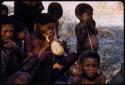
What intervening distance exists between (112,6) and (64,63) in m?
5.47

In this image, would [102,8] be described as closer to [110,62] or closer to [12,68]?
[110,62]

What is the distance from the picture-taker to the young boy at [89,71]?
2844 mm

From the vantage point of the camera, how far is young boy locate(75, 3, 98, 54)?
13.0ft

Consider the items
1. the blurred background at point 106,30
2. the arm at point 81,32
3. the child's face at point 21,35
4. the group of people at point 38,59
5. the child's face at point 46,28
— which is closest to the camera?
the group of people at point 38,59

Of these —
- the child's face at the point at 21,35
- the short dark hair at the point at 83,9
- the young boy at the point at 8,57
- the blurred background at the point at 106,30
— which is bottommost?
the blurred background at the point at 106,30

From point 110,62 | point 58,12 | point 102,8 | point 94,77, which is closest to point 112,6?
point 102,8

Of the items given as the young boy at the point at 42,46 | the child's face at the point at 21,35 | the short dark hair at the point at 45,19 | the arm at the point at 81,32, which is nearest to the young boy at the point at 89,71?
the young boy at the point at 42,46

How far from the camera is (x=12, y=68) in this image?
8.79ft

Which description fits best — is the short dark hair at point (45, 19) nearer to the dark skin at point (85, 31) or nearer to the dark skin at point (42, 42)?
the dark skin at point (42, 42)

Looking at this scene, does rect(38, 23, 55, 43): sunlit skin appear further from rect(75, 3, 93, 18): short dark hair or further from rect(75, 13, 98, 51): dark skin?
rect(75, 3, 93, 18): short dark hair

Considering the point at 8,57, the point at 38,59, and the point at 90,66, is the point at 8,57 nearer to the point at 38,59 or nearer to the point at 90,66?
the point at 38,59

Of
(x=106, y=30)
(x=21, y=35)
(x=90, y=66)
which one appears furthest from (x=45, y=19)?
(x=106, y=30)

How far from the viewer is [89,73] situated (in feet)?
9.33

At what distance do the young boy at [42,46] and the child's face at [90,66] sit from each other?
0.80 ft
